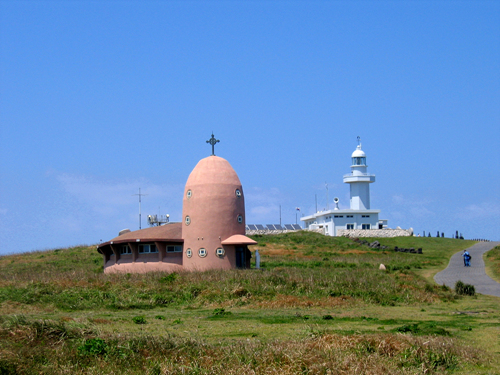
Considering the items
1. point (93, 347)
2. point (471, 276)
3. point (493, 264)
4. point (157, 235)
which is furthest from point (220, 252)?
point (93, 347)

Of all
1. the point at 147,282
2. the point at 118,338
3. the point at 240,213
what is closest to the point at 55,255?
the point at 240,213

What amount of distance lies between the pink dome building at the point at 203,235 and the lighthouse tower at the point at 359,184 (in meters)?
46.8

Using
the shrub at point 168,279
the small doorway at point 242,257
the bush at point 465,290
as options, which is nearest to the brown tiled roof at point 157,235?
the small doorway at point 242,257

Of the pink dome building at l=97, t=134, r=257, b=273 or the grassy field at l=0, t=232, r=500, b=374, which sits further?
the pink dome building at l=97, t=134, r=257, b=273

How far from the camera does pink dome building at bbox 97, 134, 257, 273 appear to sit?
34469 millimetres

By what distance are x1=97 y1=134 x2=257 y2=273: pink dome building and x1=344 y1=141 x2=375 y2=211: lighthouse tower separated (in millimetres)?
46750

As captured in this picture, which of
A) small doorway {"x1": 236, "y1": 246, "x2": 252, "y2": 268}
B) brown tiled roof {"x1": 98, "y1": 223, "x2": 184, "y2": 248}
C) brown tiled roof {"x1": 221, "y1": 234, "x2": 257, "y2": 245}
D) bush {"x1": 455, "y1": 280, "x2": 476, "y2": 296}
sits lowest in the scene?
bush {"x1": 455, "y1": 280, "x2": 476, "y2": 296}

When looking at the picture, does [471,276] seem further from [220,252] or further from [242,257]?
[220,252]

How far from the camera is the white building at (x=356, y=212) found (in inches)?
3046

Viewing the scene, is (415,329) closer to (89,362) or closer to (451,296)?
(89,362)

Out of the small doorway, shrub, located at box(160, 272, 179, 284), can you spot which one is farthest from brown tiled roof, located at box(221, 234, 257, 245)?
shrub, located at box(160, 272, 179, 284)

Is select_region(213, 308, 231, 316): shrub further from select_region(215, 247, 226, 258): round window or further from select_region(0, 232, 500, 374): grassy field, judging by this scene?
select_region(215, 247, 226, 258): round window

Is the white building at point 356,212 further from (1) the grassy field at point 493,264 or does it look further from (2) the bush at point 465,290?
(2) the bush at point 465,290

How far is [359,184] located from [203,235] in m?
49.8
